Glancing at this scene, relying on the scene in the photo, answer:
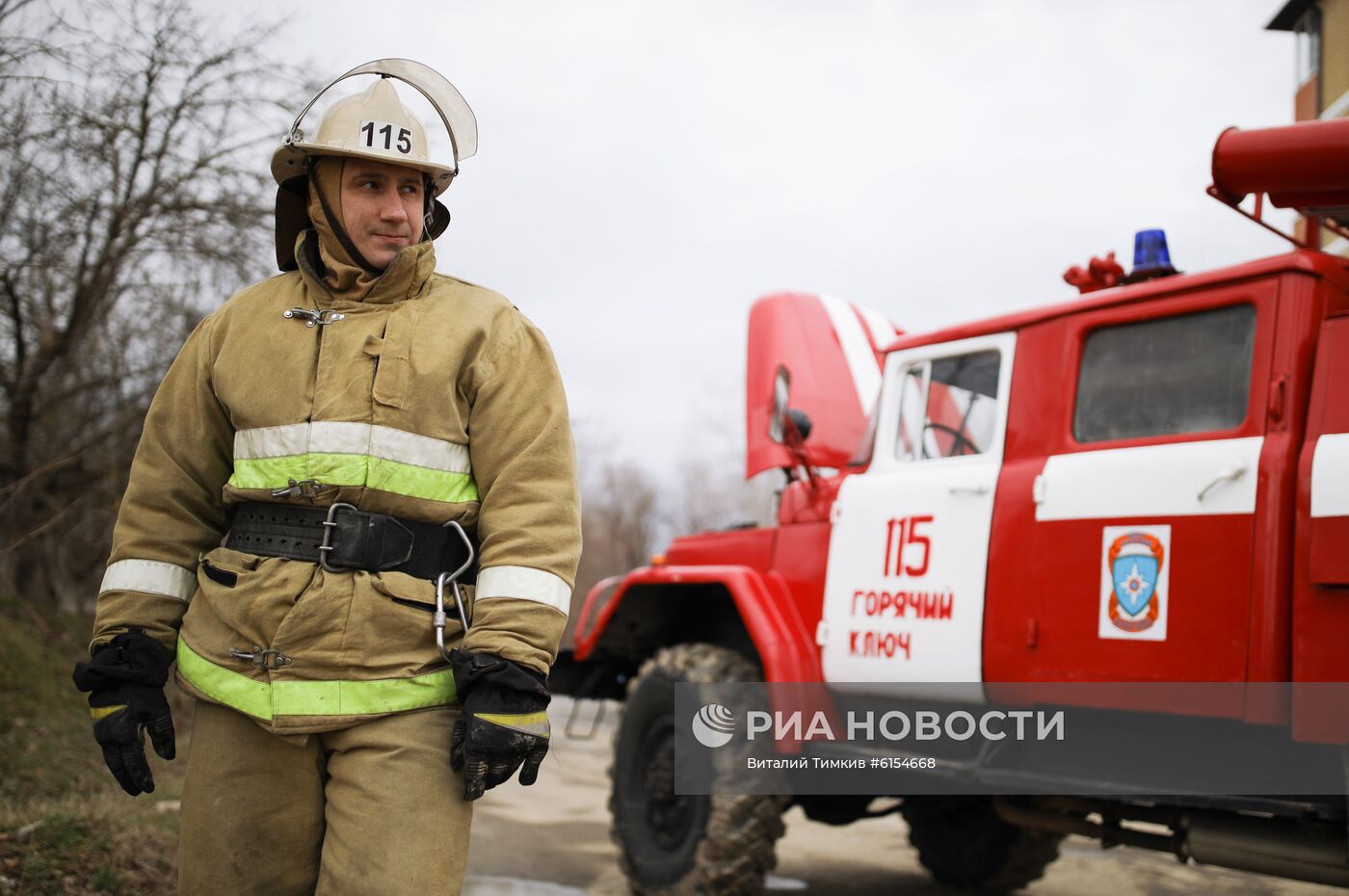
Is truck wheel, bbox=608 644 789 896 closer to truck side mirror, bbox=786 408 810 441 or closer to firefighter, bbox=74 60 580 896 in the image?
truck side mirror, bbox=786 408 810 441

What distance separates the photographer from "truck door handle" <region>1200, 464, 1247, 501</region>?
141 inches

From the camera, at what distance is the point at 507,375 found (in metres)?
2.51

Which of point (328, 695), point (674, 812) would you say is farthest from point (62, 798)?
point (328, 695)

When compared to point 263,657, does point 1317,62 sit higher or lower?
higher

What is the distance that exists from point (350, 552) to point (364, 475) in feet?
0.51

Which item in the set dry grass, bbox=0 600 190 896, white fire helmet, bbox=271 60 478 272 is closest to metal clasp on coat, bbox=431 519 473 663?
white fire helmet, bbox=271 60 478 272

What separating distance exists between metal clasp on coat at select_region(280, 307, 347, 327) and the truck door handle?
8.46 ft

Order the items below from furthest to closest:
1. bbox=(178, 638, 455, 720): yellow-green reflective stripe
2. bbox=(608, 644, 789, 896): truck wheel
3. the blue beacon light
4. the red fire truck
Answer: bbox=(608, 644, 789, 896): truck wheel
the blue beacon light
the red fire truck
bbox=(178, 638, 455, 720): yellow-green reflective stripe

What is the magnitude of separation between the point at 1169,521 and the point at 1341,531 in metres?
0.52

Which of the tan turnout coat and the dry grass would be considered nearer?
the tan turnout coat

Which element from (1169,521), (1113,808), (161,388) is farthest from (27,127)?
(1113,808)

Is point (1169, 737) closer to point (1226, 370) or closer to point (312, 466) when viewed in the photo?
point (1226, 370)

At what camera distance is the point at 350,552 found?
238 cm

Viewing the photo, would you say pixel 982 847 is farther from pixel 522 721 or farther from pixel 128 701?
pixel 128 701
